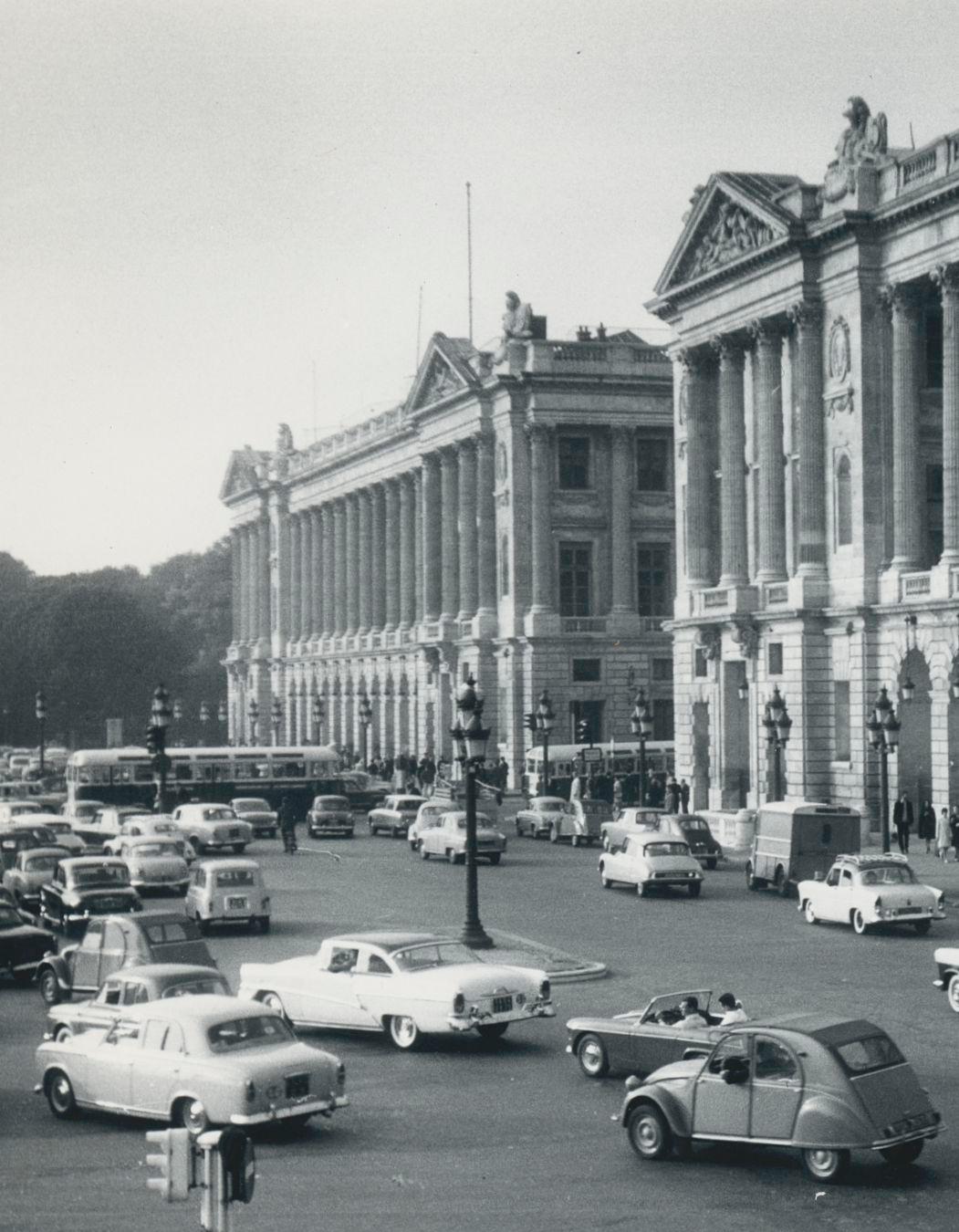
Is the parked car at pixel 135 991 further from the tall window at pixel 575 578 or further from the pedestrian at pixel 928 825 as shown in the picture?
the tall window at pixel 575 578

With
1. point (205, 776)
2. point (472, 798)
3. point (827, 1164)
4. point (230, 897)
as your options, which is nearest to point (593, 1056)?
point (827, 1164)

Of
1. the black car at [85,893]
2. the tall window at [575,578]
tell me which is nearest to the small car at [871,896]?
the black car at [85,893]

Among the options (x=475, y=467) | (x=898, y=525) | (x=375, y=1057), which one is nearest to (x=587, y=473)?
(x=475, y=467)

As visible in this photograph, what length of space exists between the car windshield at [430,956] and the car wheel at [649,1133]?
6.99 metres

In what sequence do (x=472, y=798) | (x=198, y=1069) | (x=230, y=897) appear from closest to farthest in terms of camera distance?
(x=198, y=1069)
(x=472, y=798)
(x=230, y=897)

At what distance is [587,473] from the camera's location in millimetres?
102188

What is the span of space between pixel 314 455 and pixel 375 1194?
129190 millimetres

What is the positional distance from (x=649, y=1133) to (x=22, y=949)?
16359 mm

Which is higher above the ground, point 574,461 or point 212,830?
point 574,461

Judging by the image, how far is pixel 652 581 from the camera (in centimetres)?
10294

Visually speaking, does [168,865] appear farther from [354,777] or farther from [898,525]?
[354,777]

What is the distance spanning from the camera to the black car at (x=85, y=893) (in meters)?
40.2

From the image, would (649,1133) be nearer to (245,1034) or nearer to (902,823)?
(245,1034)

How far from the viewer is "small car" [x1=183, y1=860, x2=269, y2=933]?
4066 centimetres
